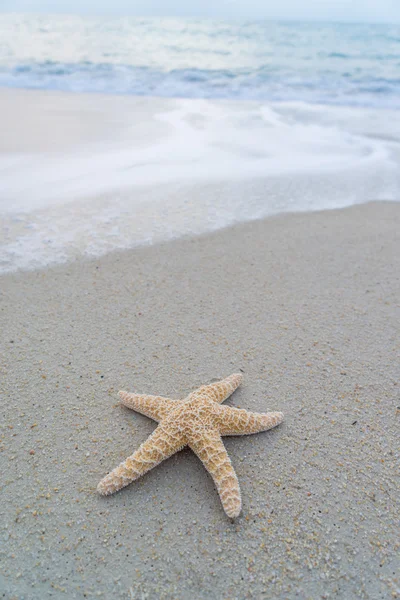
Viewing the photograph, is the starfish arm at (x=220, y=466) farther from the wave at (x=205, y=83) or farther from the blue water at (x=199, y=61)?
the blue water at (x=199, y=61)

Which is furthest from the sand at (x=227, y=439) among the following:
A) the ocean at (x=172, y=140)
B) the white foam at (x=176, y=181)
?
the ocean at (x=172, y=140)

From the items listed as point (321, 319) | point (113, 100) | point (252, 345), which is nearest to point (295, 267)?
point (321, 319)

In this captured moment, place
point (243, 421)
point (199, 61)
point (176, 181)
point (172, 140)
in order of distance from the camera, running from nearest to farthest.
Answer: point (243, 421)
point (176, 181)
point (172, 140)
point (199, 61)

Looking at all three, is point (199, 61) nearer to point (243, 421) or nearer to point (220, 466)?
point (243, 421)

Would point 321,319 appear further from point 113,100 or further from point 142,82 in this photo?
point 142,82

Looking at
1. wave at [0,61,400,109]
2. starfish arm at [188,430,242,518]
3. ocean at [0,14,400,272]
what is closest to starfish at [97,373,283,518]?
starfish arm at [188,430,242,518]

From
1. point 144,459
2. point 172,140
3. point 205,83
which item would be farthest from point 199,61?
point 144,459
